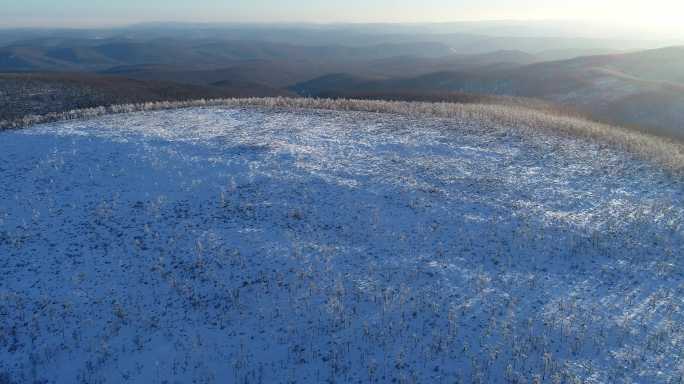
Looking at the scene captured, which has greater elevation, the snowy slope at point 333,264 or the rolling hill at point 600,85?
the rolling hill at point 600,85

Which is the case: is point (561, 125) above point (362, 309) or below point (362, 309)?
above

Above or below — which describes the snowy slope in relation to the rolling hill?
below

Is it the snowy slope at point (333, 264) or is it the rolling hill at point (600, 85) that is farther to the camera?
the rolling hill at point (600, 85)

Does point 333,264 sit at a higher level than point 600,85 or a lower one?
lower

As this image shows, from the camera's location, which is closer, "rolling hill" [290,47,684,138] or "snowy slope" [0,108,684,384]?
"snowy slope" [0,108,684,384]

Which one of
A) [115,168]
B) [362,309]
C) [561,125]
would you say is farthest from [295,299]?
[561,125]

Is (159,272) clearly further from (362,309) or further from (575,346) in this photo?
(575,346)

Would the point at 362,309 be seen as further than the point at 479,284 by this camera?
No

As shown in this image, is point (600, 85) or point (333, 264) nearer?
point (333, 264)
